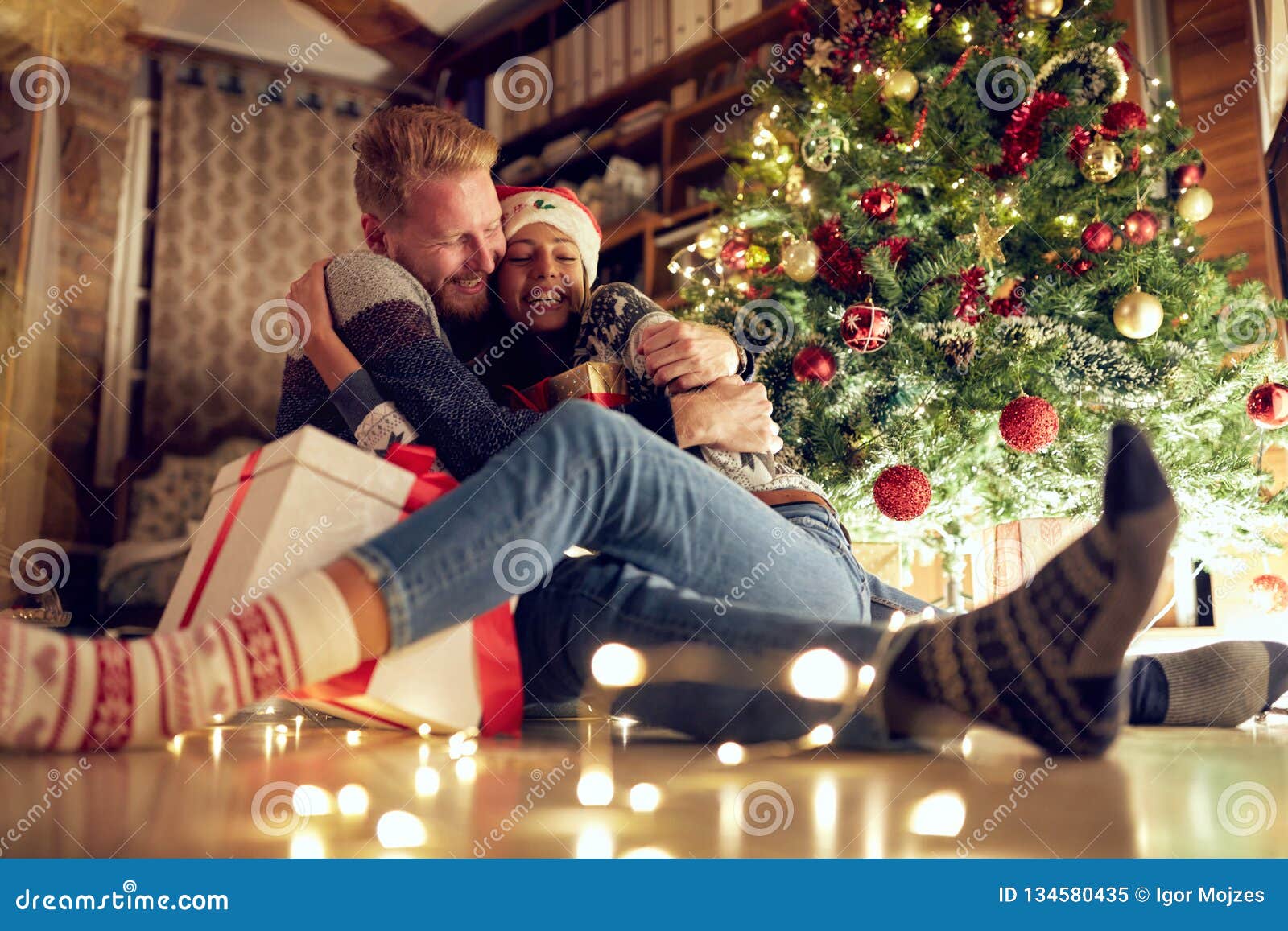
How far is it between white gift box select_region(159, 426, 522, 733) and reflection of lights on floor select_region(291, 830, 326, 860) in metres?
0.26

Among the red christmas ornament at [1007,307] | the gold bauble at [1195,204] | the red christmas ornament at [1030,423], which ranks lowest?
the red christmas ornament at [1030,423]

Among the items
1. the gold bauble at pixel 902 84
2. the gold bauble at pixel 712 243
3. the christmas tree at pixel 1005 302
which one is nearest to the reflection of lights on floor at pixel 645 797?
the christmas tree at pixel 1005 302

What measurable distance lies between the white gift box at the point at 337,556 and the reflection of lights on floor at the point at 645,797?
215mm

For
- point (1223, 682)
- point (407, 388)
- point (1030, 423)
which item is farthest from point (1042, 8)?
point (407, 388)

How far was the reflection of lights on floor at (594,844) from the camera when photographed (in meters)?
0.46

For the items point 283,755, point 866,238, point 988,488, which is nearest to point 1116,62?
point 866,238

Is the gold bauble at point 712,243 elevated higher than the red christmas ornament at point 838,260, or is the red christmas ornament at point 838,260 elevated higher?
the gold bauble at point 712,243

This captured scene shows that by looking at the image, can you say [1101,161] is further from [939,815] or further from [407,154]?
[939,815]

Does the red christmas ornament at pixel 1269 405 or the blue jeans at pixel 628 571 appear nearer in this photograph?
the blue jeans at pixel 628 571

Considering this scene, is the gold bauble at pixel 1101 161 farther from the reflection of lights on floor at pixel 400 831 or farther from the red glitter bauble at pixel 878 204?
the reflection of lights on floor at pixel 400 831

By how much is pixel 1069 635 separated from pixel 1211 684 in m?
0.39

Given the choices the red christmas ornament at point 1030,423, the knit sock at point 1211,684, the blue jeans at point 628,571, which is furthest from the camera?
the red christmas ornament at point 1030,423

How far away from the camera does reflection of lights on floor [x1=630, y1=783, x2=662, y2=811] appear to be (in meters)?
0.57

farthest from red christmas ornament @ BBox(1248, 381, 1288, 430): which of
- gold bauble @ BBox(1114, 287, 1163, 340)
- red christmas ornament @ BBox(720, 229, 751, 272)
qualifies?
red christmas ornament @ BBox(720, 229, 751, 272)
